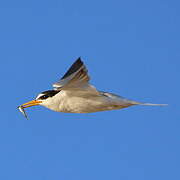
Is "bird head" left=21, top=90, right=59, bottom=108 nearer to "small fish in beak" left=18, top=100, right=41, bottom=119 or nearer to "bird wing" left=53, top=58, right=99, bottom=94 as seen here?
"small fish in beak" left=18, top=100, right=41, bottom=119

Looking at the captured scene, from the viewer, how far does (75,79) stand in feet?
38.3

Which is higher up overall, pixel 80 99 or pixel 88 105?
pixel 80 99

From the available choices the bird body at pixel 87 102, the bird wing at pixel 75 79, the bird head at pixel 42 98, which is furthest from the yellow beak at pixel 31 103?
the bird wing at pixel 75 79

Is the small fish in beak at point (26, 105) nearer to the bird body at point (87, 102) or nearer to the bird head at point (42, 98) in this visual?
the bird head at point (42, 98)

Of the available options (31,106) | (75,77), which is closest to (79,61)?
(75,77)

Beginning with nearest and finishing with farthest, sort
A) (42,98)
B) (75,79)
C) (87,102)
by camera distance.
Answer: (75,79), (87,102), (42,98)

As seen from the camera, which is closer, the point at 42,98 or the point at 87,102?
the point at 87,102

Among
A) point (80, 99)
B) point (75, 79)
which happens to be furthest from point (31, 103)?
point (75, 79)

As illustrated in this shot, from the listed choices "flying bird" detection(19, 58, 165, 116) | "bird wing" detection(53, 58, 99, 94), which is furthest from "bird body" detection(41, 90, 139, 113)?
"bird wing" detection(53, 58, 99, 94)

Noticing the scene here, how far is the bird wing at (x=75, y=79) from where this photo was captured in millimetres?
11312

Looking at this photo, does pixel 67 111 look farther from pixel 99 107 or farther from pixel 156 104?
pixel 156 104

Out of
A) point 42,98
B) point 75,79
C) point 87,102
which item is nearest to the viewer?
point 75,79

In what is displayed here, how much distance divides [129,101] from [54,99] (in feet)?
5.77

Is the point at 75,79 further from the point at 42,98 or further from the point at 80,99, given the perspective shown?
the point at 42,98
